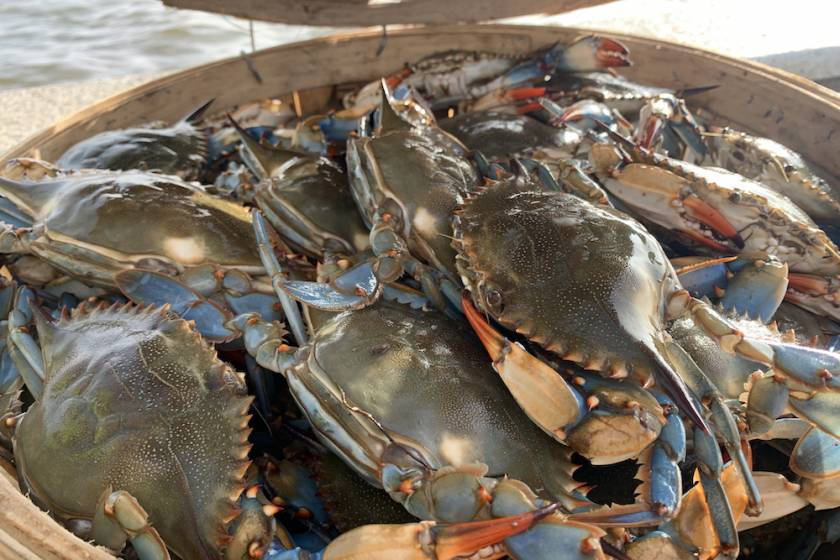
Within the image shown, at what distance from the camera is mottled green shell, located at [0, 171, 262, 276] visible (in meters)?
1.85

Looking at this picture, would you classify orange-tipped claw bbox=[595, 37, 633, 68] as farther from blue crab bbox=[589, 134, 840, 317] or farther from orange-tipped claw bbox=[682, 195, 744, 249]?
orange-tipped claw bbox=[682, 195, 744, 249]

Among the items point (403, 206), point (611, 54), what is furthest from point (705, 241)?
point (611, 54)

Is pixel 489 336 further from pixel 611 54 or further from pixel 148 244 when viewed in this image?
pixel 611 54

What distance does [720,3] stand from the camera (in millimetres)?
5984

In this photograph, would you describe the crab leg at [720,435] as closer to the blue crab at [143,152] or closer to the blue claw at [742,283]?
the blue claw at [742,283]

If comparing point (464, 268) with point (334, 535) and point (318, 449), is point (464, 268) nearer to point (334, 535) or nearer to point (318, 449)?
point (318, 449)

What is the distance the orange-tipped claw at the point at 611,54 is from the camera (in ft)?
9.74

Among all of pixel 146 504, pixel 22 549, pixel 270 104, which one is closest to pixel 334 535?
pixel 146 504

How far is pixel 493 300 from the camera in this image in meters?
1.52

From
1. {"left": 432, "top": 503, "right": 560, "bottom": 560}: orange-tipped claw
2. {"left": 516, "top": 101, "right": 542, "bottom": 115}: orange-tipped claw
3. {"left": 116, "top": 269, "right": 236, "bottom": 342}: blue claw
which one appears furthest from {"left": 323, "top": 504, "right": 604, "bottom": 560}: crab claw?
{"left": 516, "top": 101, "right": 542, "bottom": 115}: orange-tipped claw

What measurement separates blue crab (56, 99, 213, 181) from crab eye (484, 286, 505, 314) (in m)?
1.50

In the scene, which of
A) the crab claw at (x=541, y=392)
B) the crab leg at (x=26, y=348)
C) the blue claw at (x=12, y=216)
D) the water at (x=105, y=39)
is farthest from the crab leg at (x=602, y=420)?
the water at (x=105, y=39)

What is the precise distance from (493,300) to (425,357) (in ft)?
0.68

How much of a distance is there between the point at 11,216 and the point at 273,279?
1040mm
